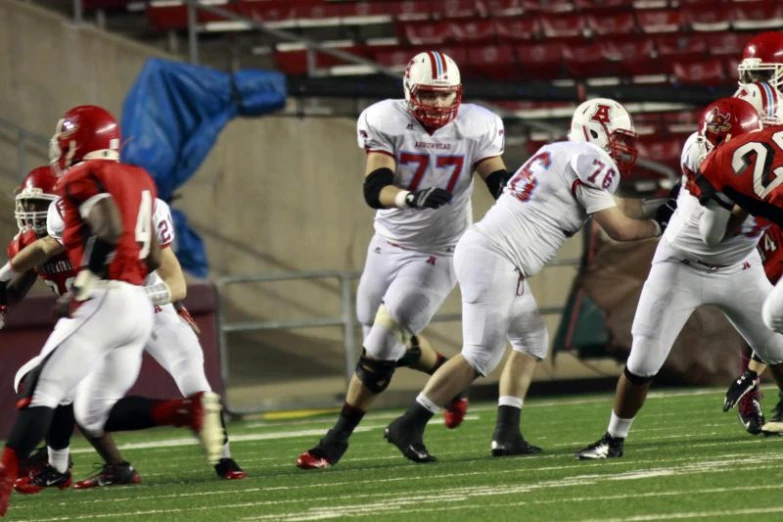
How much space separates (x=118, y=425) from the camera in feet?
19.5

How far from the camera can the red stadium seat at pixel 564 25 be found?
1377cm

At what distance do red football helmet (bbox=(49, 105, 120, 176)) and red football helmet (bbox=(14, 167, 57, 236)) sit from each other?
873 mm

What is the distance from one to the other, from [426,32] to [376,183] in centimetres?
778

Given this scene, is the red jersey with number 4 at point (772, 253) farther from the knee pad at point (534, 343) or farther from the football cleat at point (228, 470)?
the football cleat at point (228, 470)

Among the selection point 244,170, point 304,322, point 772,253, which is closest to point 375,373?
point 772,253

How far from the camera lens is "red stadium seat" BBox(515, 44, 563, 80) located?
13484 mm

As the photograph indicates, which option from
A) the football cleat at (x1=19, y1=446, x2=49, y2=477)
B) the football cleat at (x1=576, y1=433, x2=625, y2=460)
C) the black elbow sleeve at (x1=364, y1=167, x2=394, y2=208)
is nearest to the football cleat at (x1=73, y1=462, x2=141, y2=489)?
the football cleat at (x1=19, y1=446, x2=49, y2=477)

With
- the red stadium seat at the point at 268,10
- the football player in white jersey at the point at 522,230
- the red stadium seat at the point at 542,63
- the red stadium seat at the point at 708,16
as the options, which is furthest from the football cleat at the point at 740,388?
the red stadium seat at the point at 268,10

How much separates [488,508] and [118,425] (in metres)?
1.72

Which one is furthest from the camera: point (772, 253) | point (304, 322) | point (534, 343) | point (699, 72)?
point (699, 72)

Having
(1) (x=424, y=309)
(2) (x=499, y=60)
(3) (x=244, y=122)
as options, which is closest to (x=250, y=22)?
(3) (x=244, y=122)

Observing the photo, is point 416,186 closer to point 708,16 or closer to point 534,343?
point 534,343

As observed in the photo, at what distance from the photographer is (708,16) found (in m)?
13.9

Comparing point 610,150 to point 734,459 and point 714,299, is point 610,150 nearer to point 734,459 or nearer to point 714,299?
point 714,299
